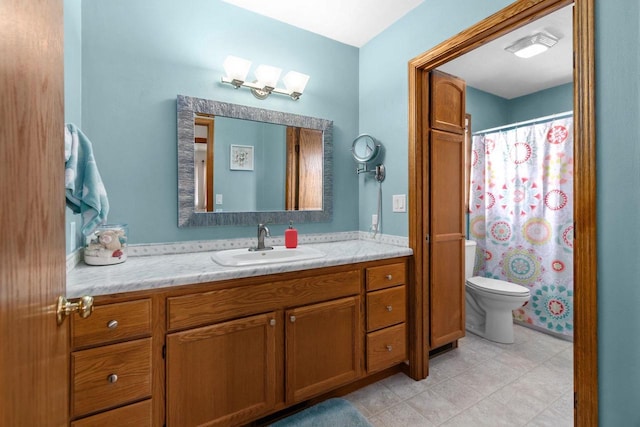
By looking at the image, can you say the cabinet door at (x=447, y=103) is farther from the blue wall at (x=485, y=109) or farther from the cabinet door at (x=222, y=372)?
A: the cabinet door at (x=222, y=372)

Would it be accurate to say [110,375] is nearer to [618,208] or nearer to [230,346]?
[230,346]

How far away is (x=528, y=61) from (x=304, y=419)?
342 cm

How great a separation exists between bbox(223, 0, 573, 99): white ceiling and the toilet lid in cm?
204

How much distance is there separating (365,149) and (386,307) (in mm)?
1191

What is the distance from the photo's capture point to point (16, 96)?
47cm

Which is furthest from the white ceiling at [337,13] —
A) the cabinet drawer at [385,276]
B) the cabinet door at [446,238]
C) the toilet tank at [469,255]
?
the toilet tank at [469,255]

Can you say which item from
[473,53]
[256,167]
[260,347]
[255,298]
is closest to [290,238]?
[256,167]

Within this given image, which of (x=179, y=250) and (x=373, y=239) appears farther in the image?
(x=373, y=239)

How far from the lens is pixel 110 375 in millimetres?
1158

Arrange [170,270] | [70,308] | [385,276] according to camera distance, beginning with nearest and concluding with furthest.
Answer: [70,308] < [170,270] < [385,276]

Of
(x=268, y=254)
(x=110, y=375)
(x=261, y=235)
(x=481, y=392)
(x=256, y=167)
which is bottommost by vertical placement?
(x=481, y=392)

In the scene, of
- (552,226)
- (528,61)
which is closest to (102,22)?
(528,61)

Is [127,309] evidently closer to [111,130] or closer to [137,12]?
[111,130]

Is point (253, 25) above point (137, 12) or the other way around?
above
